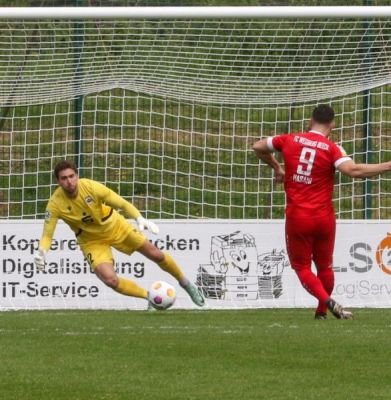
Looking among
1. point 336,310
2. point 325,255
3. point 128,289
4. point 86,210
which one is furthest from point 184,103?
point 336,310

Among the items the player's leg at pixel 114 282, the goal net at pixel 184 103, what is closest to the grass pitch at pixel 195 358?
the player's leg at pixel 114 282

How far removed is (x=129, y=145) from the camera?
15711mm

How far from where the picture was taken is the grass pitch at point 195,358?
7340 millimetres

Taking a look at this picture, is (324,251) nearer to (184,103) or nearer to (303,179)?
(303,179)

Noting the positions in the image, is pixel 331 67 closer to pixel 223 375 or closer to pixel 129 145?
pixel 129 145

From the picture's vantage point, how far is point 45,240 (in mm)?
12406

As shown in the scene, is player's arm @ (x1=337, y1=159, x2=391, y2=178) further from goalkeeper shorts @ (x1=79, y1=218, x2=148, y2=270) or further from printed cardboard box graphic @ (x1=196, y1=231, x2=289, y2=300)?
printed cardboard box graphic @ (x1=196, y1=231, x2=289, y2=300)

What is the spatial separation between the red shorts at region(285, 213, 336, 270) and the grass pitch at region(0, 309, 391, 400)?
23.0 inches

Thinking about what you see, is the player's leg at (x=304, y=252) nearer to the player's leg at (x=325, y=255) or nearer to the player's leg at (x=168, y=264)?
the player's leg at (x=325, y=255)

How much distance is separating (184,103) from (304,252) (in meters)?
4.48

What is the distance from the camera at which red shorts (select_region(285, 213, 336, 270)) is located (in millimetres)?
11195

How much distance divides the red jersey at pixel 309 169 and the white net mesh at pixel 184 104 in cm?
281

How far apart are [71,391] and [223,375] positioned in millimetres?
1072

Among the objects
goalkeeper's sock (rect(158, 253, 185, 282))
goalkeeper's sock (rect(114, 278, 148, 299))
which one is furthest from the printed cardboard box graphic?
goalkeeper's sock (rect(114, 278, 148, 299))
